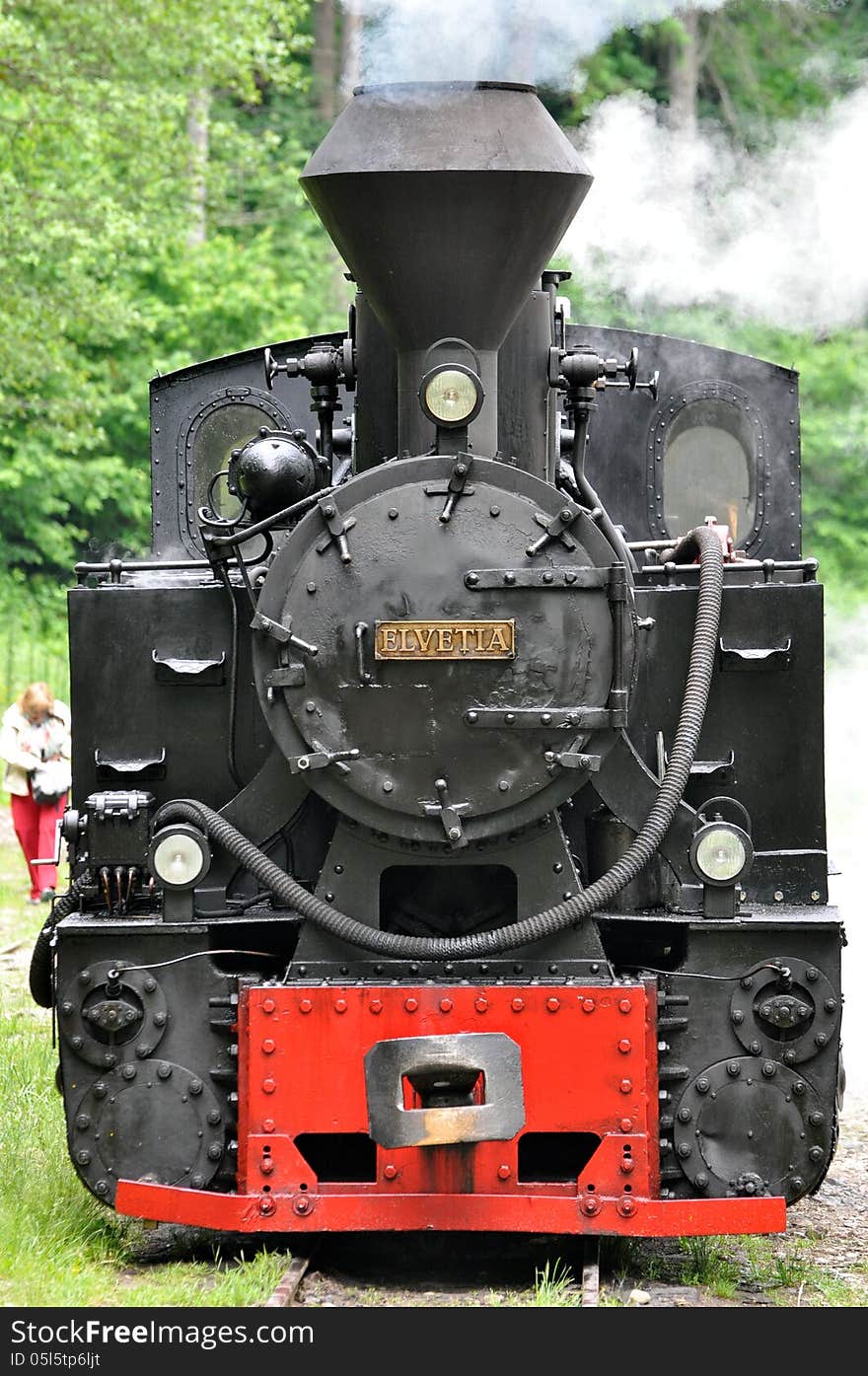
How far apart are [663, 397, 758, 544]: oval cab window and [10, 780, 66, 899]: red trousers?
5.75 metres

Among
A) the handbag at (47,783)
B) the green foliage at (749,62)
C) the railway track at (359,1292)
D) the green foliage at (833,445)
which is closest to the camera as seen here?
the railway track at (359,1292)

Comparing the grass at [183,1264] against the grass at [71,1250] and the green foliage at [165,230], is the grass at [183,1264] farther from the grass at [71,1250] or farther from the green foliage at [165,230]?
the green foliage at [165,230]

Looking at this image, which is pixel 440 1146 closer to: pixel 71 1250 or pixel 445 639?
pixel 71 1250

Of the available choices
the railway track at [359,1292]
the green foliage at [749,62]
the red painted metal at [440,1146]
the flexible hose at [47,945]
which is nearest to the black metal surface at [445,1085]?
the red painted metal at [440,1146]

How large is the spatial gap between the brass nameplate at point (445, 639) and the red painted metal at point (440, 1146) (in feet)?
2.81

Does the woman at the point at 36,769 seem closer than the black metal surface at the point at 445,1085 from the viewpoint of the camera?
No

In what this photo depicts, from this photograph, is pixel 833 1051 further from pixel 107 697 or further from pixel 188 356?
pixel 188 356

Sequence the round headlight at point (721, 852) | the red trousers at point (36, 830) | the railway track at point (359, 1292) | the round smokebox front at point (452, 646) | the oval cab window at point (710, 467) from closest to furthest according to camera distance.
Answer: the railway track at point (359, 1292), the round smokebox front at point (452, 646), the round headlight at point (721, 852), the oval cab window at point (710, 467), the red trousers at point (36, 830)

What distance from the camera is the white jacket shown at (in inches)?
445

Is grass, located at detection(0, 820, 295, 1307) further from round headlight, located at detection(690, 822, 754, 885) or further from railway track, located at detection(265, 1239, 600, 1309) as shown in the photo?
round headlight, located at detection(690, 822, 754, 885)

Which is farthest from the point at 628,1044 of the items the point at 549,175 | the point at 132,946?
the point at 549,175

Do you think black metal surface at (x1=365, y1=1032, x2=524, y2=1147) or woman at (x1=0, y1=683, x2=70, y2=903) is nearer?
black metal surface at (x1=365, y1=1032, x2=524, y2=1147)

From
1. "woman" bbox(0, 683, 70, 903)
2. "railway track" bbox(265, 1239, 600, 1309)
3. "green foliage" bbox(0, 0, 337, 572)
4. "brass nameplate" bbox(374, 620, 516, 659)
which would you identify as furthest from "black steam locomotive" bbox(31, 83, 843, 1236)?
"green foliage" bbox(0, 0, 337, 572)

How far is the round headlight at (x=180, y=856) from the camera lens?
5.10 metres
